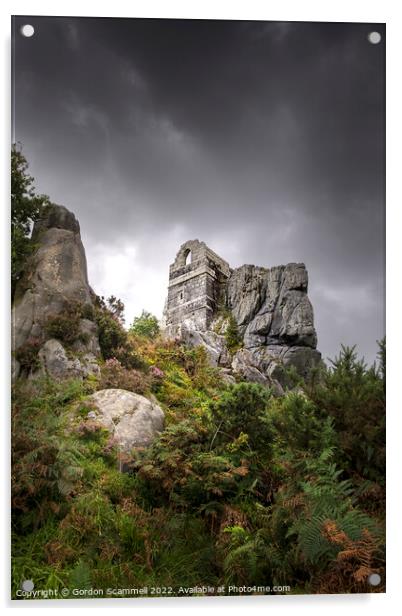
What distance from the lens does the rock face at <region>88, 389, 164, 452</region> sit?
4832 millimetres

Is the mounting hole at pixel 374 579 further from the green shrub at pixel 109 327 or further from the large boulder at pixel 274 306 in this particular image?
the green shrub at pixel 109 327

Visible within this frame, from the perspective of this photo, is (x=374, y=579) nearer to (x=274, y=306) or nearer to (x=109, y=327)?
(x=274, y=306)

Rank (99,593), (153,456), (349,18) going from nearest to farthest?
(99,593) → (153,456) → (349,18)

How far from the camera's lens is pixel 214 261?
Result: 195 inches

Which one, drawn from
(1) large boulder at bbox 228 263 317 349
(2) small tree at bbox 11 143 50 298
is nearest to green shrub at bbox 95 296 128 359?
(2) small tree at bbox 11 143 50 298

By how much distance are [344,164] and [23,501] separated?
A: 159 inches

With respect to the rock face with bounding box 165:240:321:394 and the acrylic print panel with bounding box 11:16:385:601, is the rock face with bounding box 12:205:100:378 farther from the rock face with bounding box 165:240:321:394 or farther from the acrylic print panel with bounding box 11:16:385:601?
the rock face with bounding box 165:240:321:394

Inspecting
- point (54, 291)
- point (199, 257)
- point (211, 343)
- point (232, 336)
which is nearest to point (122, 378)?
point (211, 343)

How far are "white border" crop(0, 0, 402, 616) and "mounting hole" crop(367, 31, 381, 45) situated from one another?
0.39 ft

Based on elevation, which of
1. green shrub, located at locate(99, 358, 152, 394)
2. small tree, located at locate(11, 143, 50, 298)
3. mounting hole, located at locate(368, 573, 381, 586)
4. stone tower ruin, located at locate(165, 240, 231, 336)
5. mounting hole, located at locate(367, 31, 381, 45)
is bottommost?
mounting hole, located at locate(368, 573, 381, 586)

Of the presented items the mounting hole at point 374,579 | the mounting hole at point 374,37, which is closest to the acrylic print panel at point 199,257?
the mounting hole at point 374,37

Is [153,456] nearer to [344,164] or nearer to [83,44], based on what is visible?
[344,164]

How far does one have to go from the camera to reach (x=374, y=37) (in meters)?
5.04
